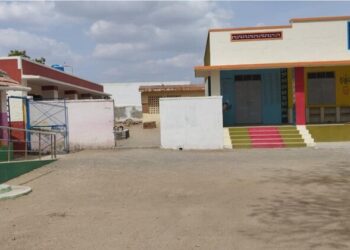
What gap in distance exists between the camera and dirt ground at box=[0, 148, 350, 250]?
5.73 meters

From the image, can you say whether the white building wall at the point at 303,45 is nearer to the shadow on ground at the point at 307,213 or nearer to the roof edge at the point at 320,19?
the roof edge at the point at 320,19

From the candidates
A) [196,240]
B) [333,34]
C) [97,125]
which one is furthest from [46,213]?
[333,34]

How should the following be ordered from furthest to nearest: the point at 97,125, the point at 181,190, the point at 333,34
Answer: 1. the point at 333,34
2. the point at 97,125
3. the point at 181,190

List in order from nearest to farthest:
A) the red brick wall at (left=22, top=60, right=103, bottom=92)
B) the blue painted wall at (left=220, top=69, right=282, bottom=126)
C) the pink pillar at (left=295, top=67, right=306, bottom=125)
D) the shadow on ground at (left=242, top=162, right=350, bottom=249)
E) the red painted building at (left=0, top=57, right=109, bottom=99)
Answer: the shadow on ground at (left=242, top=162, right=350, bottom=249)
the red painted building at (left=0, top=57, right=109, bottom=99)
the pink pillar at (left=295, top=67, right=306, bottom=125)
the red brick wall at (left=22, top=60, right=103, bottom=92)
the blue painted wall at (left=220, top=69, right=282, bottom=126)

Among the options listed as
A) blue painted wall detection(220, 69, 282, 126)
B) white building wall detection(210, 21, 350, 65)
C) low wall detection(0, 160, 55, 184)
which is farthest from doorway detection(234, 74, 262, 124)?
low wall detection(0, 160, 55, 184)

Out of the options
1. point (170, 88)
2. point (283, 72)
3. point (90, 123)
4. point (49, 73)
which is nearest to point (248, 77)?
point (283, 72)

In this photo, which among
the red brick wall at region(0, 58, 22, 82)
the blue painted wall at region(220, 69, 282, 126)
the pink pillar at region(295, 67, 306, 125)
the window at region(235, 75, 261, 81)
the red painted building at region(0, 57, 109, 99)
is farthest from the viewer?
the window at region(235, 75, 261, 81)

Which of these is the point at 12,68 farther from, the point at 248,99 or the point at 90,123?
the point at 248,99

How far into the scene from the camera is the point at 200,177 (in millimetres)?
10711

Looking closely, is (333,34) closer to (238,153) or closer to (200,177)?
(238,153)

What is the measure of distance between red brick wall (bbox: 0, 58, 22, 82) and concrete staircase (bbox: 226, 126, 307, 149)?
9.09 m

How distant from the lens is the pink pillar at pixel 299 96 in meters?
18.7

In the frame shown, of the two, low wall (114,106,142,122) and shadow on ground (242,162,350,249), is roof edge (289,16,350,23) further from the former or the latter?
low wall (114,106,142,122)

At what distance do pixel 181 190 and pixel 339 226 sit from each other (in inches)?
148
